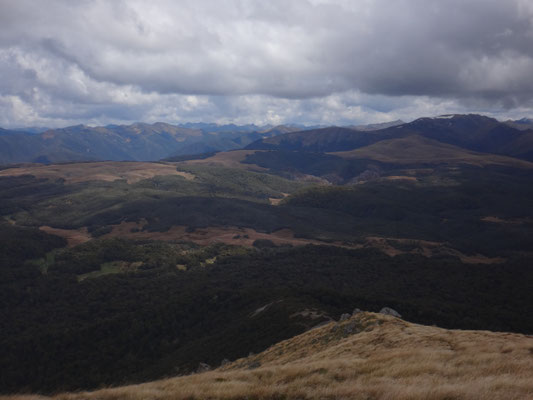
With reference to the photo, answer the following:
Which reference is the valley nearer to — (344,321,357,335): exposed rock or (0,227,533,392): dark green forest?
(0,227,533,392): dark green forest

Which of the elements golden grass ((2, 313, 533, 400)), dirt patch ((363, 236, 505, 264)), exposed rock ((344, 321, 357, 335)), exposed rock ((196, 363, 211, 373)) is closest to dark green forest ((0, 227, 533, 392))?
exposed rock ((196, 363, 211, 373))

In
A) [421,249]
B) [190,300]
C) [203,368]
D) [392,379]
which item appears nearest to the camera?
[392,379]

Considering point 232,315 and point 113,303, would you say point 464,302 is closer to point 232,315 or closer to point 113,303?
point 232,315

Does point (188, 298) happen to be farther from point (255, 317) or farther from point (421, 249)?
point (421, 249)

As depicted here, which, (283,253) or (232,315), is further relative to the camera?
(283,253)

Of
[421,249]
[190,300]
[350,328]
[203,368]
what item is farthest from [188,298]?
[421,249]

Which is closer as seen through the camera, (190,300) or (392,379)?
(392,379)

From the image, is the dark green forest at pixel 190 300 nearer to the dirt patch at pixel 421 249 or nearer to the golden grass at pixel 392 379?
the dirt patch at pixel 421 249

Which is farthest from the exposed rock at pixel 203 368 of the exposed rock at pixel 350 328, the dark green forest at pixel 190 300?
the exposed rock at pixel 350 328

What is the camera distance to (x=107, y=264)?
14975 centimetres

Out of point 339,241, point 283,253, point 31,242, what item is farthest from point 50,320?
point 339,241

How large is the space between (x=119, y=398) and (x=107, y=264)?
145554 millimetres

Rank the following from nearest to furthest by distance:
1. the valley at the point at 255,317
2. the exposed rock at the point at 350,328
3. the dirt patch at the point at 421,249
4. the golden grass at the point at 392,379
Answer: the golden grass at the point at 392,379 → the valley at the point at 255,317 → the exposed rock at the point at 350,328 → the dirt patch at the point at 421,249

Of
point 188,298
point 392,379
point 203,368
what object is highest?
point 392,379
